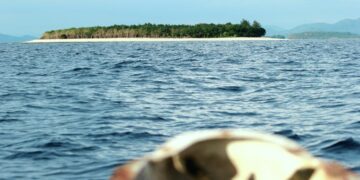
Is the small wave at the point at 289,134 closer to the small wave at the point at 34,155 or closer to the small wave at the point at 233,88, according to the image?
the small wave at the point at 34,155

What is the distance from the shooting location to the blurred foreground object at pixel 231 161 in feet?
14.0

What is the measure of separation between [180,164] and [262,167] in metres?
0.62

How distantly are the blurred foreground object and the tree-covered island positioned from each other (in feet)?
561

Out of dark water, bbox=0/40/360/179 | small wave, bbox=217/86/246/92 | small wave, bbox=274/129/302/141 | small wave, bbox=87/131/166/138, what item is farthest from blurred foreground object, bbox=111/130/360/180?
small wave, bbox=217/86/246/92

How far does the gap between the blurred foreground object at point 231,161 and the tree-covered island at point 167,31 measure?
561ft

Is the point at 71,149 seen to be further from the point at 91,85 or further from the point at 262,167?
the point at 91,85

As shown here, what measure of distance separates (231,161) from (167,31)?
569ft

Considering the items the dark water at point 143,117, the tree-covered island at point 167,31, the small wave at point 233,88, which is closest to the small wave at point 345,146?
the dark water at point 143,117

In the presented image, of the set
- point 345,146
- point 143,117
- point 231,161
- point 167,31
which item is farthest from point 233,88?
point 167,31

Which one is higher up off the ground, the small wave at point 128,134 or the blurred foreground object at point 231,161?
the blurred foreground object at point 231,161

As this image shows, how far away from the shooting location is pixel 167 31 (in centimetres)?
17725

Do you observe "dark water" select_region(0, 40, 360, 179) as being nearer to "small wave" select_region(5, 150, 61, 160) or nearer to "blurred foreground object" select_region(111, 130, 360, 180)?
"small wave" select_region(5, 150, 61, 160)

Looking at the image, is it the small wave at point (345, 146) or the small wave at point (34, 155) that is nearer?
the small wave at point (34, 155)

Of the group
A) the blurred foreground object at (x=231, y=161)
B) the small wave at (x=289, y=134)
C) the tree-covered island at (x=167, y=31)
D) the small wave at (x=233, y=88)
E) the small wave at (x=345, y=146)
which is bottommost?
the tree-covered island at (x=167, y=31)
